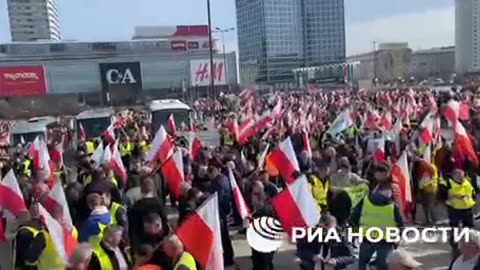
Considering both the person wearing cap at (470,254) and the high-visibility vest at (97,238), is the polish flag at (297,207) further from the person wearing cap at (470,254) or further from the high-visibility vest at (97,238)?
the person wearing cap at (470,254)

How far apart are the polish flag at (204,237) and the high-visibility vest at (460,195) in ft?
12.3

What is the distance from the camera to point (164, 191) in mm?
9625

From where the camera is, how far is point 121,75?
89.3m

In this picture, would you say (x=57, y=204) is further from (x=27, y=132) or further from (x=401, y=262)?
(x=27, y=132)

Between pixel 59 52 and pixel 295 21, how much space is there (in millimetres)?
41574

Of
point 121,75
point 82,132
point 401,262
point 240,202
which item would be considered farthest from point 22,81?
point 401,262

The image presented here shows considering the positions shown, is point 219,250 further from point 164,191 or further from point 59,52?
point 59,52

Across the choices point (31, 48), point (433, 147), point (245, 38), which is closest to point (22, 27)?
point (31, 48)

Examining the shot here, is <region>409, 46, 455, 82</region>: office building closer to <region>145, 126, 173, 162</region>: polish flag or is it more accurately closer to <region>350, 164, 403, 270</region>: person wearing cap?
<region>145, 126, 173, 162</region>: polish flag

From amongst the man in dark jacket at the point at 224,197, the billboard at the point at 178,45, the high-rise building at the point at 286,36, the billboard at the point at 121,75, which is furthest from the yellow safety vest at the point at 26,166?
the billboard at the point at 178,45

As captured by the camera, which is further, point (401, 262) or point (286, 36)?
point (286, 36)

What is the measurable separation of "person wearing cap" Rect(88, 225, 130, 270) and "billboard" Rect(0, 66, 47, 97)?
267 ft

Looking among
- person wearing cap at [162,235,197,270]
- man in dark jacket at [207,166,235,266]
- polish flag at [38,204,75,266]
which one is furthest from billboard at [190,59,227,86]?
person wearing cap at [162,235,197,270]

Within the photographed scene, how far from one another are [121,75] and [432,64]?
Answer: 71.6 m
